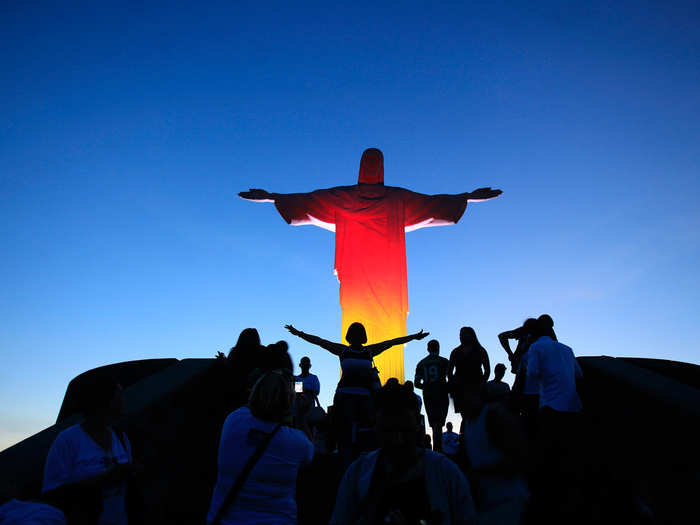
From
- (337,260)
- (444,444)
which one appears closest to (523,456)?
(444,444)

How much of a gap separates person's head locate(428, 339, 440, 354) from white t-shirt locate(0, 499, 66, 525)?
5.56 metres

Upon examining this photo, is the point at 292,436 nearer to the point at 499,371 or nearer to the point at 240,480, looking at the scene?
the point at 240,480

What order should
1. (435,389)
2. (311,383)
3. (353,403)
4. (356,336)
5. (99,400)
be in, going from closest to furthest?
(99,400)
(353,403)
(356,336)
(435,389)
(311,383)

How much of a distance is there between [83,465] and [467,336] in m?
5.00

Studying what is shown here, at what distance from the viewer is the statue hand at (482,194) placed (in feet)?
42.3

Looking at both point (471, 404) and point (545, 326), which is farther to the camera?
point (545, 326)

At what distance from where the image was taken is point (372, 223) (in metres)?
13.2

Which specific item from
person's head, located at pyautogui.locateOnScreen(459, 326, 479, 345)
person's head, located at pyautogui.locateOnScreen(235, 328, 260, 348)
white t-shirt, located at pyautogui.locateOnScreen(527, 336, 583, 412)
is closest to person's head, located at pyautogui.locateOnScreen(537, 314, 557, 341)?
white t-shirt, located at pyautogui.locateOnScreen(527, 336, 583, 412)

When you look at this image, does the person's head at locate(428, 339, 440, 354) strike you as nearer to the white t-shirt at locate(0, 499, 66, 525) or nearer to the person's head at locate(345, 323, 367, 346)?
the person's head at locate(345, 323, 367, 346)

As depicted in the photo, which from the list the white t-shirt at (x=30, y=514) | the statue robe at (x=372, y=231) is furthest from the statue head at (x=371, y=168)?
the white t-shirt at (x=30, y=514)

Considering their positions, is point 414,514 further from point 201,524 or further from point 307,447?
point 201,524

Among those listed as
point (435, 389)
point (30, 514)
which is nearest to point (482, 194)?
point (435, 389)

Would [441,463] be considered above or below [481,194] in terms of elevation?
below

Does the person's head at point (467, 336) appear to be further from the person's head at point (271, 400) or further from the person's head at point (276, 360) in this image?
the person's head at point (271, 400)
